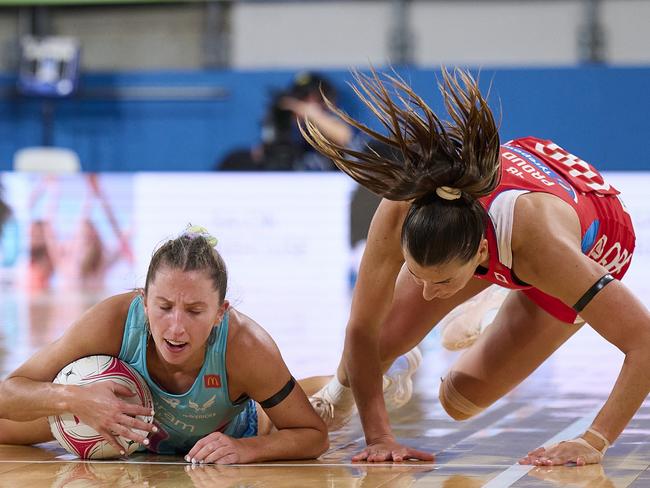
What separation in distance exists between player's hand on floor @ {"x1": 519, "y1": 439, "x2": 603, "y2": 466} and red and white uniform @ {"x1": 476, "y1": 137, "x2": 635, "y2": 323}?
1.34ft

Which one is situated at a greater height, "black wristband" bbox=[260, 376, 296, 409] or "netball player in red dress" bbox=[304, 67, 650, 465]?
"netball player in red dress" bbox=[304, 67, 650, 465]

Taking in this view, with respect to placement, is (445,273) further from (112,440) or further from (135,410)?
(112,440)

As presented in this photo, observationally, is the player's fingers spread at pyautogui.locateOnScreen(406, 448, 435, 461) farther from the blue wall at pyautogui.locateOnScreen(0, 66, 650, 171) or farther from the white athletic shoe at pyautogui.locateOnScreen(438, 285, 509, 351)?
the blue wall at pyautogui.locateOnScreen(0, 66, 650, 171)

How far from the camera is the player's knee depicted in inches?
160

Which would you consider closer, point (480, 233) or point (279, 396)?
point (480, 233)

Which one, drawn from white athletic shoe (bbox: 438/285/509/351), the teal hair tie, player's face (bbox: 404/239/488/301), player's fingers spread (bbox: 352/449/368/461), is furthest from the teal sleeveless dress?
white athletic shoe (bbox: 438/285/509/351)

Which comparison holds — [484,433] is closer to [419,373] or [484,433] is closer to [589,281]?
[589,281]

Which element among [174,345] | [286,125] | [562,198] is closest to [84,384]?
[174,345]

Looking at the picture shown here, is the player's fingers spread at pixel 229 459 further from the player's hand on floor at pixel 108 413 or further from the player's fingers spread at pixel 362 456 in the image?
the player's fingers spread at pixel 362 456

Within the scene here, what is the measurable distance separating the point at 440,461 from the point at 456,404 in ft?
2.41

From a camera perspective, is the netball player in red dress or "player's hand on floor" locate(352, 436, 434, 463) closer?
the netball player in red dress

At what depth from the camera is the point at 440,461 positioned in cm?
336

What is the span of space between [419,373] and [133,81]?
9452mm

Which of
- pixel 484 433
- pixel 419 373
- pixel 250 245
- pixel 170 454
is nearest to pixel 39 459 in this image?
pixel 170 454
